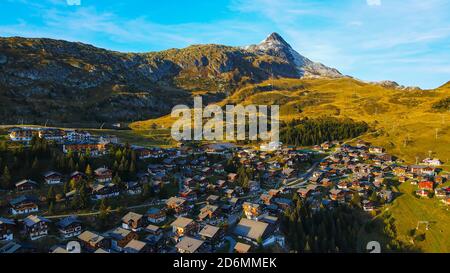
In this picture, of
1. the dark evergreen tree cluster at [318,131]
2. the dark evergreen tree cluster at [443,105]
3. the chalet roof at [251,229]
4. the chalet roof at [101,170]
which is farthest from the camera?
the dark evergreen tree cluster at [443,105]

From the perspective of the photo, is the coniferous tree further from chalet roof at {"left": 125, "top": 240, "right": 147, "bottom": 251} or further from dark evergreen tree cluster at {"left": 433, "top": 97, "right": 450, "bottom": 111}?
dark evergreen tree cluster at {"left": 433, "top": 97, "right": 450, "bottom": 111}

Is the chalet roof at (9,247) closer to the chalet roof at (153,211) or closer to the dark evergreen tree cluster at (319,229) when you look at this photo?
the chalet roof at (153,211)

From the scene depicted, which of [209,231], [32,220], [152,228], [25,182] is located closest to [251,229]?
[209,231]

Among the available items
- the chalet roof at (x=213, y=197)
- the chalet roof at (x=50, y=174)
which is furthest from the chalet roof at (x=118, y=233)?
the chalet roof at (x=50, y=174)

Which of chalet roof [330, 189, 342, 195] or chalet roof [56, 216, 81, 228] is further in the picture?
chalet roof [330, 189, 342, 195]

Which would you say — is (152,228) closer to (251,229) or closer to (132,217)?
(132,217)

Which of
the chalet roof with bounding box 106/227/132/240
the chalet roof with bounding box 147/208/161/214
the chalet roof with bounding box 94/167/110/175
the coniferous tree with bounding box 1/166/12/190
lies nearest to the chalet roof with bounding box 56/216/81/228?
the chalet roof with bounding box 106/227/132/240
